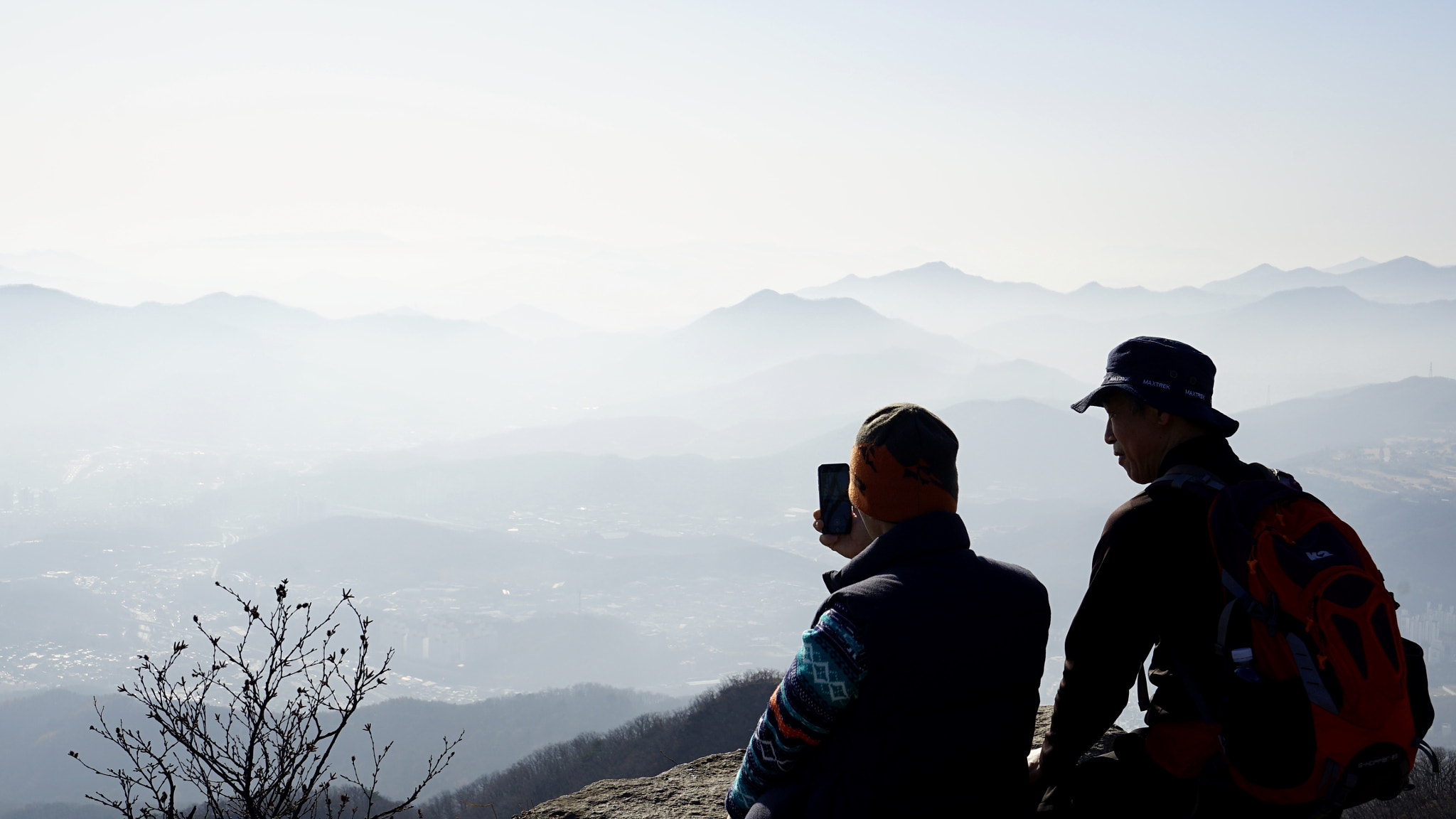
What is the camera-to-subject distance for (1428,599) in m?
143

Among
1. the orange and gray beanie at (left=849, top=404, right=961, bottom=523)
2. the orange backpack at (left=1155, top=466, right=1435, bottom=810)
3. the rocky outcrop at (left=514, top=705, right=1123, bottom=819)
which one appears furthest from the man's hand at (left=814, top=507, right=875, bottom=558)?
the rocky outcrop at (left=514, top=705, right=1123, bottom=819)

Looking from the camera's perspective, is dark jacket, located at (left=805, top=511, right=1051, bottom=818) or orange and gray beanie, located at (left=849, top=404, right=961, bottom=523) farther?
orange and gray beanie, located at (left=849, top=404, right=961, bottom=523)

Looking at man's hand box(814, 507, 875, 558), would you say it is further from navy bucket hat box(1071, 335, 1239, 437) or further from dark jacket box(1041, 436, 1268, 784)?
navy bucket hat box(1071, 335, 1239, 437)

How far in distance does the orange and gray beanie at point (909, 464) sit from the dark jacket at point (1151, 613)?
49 centimetres

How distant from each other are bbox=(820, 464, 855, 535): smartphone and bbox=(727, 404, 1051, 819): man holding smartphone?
470 mm

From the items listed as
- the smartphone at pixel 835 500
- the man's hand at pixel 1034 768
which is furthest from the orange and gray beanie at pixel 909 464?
the man's hand at pixel 1034 768

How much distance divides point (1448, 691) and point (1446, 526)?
87397 mm

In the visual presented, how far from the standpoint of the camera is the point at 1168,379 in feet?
9.16

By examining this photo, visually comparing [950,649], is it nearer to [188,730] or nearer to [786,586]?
[188,730]

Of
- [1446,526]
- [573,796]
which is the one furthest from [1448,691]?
[573,796]

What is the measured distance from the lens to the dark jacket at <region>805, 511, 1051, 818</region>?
2.34 meters

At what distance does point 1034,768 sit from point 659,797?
2788mm

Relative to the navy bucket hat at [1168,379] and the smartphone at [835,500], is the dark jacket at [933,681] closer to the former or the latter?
the smartphone at [835,500]

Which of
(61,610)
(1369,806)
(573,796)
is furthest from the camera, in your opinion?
(61,610)
